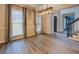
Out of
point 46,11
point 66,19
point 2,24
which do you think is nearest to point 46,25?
point 46,11

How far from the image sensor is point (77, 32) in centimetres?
275

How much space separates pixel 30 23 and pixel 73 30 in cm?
97

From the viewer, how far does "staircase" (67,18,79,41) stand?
272 centimetres

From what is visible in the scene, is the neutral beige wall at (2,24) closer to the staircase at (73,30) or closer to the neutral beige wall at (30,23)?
the neutral beige wall at (30,23)

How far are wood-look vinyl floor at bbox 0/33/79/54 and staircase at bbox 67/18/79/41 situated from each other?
101 mm

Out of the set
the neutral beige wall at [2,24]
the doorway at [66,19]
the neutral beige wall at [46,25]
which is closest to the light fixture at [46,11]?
the neutral beige wall at [46,25]

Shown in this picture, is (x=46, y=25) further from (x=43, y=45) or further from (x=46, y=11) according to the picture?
(x=43, y=45)

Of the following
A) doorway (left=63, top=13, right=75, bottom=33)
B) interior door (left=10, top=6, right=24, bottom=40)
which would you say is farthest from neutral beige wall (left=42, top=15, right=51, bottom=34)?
interior door (left=10, top=6, right=24, bottom=40)

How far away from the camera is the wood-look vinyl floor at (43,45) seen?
8.44ft

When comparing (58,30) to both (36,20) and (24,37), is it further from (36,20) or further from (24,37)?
(24,37)
